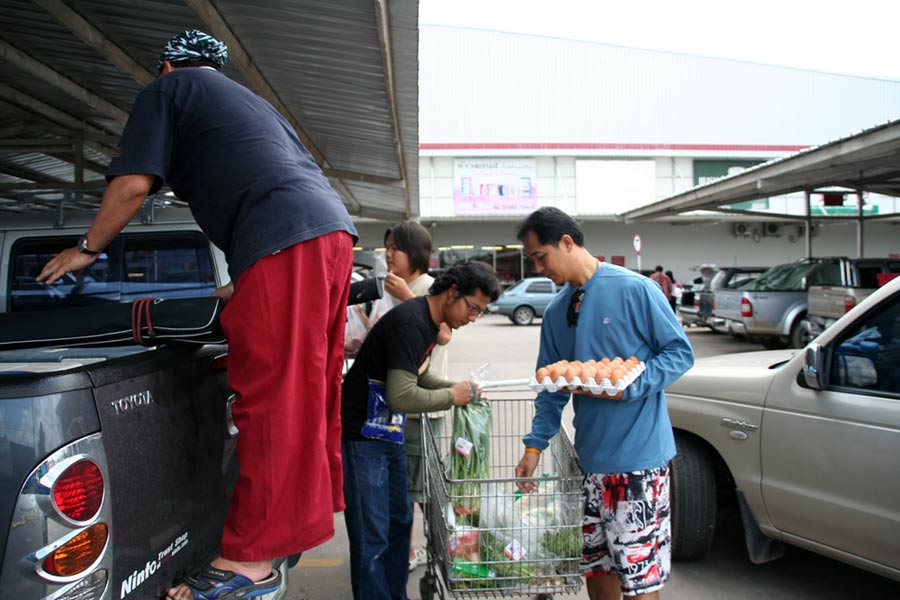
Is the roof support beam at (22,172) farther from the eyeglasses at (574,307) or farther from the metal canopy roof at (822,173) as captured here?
the metal canopy roof at (822,173)

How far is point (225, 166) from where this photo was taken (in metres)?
2.12

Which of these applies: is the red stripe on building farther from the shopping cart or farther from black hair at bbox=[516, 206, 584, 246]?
the shopping cart

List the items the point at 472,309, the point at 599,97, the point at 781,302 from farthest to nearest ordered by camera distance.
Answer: the point at 599,97
the point at 781,302
the point at 472,309

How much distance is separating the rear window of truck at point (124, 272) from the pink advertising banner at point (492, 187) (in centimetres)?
2420

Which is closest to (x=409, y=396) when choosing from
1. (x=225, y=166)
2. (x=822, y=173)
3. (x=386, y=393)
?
(x=386, y=393)

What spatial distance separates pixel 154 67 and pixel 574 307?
5318mm

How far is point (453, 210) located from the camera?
28.3 m

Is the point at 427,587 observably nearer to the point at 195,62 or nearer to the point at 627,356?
the point at 627,356

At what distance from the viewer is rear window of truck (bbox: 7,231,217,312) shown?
4.30 meters

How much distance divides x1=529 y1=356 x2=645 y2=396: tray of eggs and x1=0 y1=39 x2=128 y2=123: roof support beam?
5306 mm

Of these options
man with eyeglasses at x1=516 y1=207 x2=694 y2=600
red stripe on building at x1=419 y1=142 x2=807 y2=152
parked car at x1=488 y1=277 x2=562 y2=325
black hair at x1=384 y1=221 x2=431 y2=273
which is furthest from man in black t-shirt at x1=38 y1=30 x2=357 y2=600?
red stripe on building at x1=419 y1=142 x2=807 y2=152

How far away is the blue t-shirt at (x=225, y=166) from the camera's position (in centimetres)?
203

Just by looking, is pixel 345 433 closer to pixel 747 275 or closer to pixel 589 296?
pixel 589 296

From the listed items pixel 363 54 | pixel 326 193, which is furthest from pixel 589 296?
pixel 363 54
